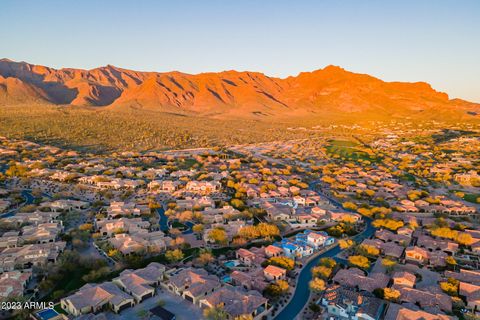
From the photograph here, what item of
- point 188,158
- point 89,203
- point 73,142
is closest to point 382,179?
point 188,158

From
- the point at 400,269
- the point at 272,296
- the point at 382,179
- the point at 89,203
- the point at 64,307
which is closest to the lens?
the point at 64,307

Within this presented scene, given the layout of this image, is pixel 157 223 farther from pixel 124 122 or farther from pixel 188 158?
pixel 124 122

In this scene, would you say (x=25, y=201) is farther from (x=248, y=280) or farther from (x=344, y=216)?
(x=344, y=216)

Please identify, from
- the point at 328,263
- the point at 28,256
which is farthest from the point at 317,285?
the point at 28,256

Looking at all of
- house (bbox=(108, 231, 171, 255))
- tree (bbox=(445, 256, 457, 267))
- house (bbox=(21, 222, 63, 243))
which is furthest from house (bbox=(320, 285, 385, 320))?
house (bbox=(21, 222, 63, 243))

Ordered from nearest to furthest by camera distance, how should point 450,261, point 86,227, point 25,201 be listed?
point 450,261
point 86,227
point 25,201
